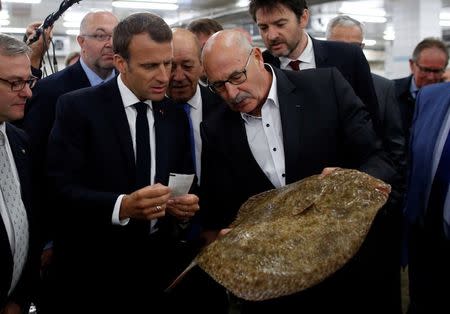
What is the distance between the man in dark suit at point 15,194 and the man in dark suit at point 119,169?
140 millimetres

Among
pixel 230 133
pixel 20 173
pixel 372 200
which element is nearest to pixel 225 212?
pixel 230 133

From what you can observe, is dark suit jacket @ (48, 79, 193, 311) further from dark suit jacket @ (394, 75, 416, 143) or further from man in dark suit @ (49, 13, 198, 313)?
dark suit jacket @ (394, 75, 416, 143)

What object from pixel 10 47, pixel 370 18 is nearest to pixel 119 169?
pixel 10 47

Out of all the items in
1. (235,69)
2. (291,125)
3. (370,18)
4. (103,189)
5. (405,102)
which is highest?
(235,69)

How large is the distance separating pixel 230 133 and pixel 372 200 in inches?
27.5

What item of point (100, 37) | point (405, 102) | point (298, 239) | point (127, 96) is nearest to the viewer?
point (298, 239)

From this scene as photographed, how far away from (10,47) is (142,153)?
711 millimetres

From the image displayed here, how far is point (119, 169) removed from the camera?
2152 millimetres

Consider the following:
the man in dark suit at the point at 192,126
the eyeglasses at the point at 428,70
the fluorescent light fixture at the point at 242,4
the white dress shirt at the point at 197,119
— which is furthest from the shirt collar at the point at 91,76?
the fluorescent light fixture at the point at 242,4

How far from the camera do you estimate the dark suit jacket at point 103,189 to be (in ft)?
7.06

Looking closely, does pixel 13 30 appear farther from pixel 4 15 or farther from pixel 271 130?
pixel 271 130

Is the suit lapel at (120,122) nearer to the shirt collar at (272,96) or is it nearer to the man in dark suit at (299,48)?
the shirt collar at (272,96)

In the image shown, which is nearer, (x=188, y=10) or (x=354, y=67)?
(x=354, y=67)

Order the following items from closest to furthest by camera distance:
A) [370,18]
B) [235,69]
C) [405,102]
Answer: [235,69] → [405,102] → [370,18]
